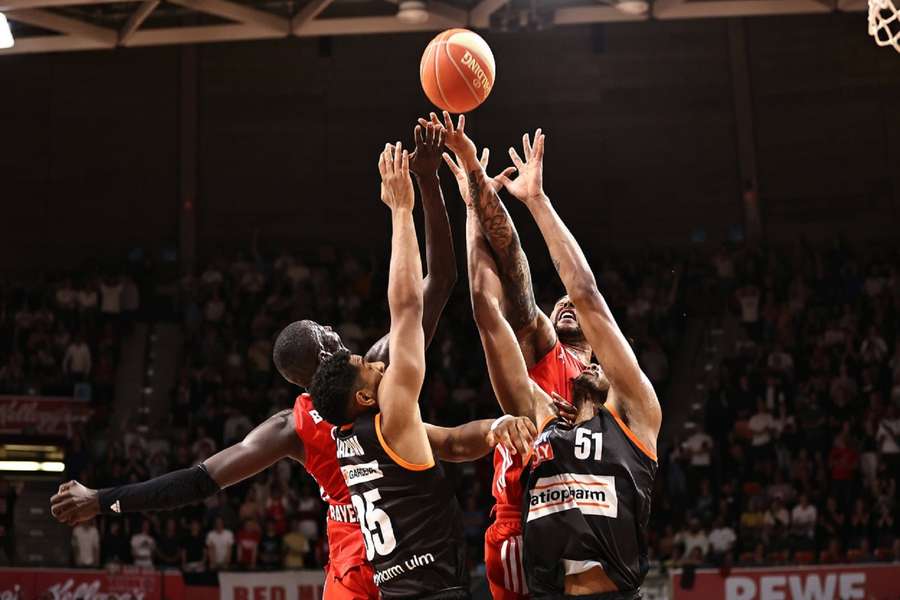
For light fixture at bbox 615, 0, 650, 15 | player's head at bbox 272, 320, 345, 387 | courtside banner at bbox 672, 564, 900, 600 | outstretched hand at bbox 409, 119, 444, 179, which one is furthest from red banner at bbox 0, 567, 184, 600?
light fixture at bbox 615, 0, 650, 15

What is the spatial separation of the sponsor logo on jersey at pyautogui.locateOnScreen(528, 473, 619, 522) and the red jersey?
1.07 m

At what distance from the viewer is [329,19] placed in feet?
58.1

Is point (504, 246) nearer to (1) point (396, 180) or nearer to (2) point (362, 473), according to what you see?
(1) point (396, 180)

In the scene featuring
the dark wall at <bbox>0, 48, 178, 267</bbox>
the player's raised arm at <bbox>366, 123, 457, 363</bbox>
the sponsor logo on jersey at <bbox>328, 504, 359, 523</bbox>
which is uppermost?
the dark wall at <bbox>0, 48, 178, 267</bbox>

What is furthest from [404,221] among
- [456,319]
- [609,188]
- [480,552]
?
[609,188]

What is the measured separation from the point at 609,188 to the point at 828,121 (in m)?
4.33

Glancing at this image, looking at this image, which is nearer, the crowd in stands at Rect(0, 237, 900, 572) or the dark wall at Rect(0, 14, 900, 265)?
the crowd in stands at Rect(0, 237, 900, 572)

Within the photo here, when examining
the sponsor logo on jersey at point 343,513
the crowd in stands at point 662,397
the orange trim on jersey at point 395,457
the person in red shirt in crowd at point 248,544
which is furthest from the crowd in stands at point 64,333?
the orange trim on jersey at point 395,457

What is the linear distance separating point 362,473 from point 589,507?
3.19ft

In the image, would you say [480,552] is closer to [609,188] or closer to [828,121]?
[609,188]

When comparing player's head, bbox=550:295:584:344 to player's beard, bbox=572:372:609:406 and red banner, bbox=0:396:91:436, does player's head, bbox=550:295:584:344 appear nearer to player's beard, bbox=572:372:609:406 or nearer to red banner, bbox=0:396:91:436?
player's beard, bbox=572:372:609:406

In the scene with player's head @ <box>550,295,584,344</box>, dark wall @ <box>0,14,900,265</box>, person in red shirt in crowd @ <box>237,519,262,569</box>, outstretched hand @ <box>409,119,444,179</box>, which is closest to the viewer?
outstretched hand @ <box>409,119,444,179</box>

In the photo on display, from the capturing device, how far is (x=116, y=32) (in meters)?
17.0

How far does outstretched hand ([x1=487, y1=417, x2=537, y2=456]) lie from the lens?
15.5 ft
